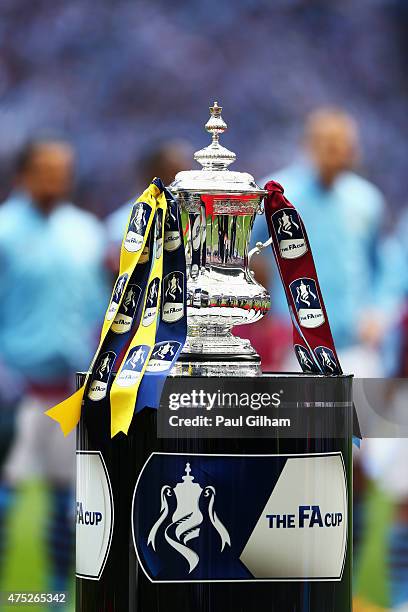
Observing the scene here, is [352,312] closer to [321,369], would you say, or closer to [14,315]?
[14,315]

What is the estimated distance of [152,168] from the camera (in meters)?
4.03

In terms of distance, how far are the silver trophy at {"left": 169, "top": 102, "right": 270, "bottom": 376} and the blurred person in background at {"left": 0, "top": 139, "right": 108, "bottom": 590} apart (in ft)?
5.70

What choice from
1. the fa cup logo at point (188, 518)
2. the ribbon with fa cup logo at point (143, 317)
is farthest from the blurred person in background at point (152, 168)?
the fa cup logo at point (188, 518)

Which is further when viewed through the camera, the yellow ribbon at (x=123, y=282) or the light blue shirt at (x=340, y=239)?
the light blue shirt at (x=340, y=239)

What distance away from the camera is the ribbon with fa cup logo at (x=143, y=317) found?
205cm

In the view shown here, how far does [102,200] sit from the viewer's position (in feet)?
13.1

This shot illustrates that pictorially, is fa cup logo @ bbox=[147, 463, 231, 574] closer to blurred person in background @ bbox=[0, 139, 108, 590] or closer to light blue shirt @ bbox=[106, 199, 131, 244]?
blurred person in background @ bbox=[0, 139, 108, 590]

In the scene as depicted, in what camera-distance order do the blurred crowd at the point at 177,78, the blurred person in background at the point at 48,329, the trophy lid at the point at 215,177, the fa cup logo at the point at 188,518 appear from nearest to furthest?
the fa cup logo at the point at 188,518 → the trophy lid at the point at 215,177 → the blurred person in background at the point at 48,329 → the blurred crowd at the point at 177,78

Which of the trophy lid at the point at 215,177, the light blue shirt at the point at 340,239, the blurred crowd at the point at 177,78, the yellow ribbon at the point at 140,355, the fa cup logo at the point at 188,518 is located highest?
the blurred crowd at the point at 177,78

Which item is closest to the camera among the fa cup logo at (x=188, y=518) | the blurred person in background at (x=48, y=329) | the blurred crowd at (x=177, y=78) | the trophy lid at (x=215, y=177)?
the fa cup logo at (x=188, y=518)

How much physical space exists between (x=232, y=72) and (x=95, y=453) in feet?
7.47

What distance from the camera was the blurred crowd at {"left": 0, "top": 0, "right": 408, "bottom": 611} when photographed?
3.92 metres

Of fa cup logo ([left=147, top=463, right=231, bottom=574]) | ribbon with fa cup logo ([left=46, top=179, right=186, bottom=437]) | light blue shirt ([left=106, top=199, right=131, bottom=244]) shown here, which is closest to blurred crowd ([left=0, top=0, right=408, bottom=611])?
light blue shirt ([left=106, top=199, right=131, bottom=244])

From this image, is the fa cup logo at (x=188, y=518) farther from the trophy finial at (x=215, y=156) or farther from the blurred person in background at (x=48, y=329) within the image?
the blurred person in background at (x=48, y=329)
